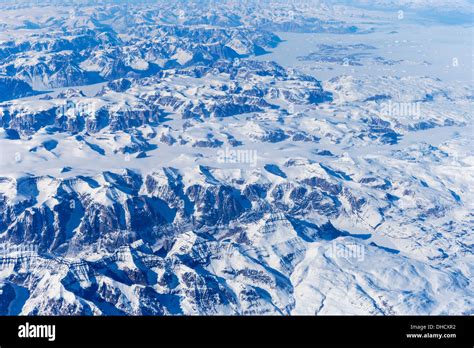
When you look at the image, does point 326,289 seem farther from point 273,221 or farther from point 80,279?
point 80,279

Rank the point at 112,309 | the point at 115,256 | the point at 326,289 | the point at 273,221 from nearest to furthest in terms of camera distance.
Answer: the point at 112,309 < the point at 326,289 < the point at 115,256 < the point at 273,221

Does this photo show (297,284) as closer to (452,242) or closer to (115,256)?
(115,256)

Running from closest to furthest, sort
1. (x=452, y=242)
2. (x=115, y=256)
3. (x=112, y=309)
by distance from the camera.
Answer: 1. (x=112, y=309)
2. (x=115, y=256)
3. (x=452, y=242)

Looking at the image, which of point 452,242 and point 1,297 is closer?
point 1,297
